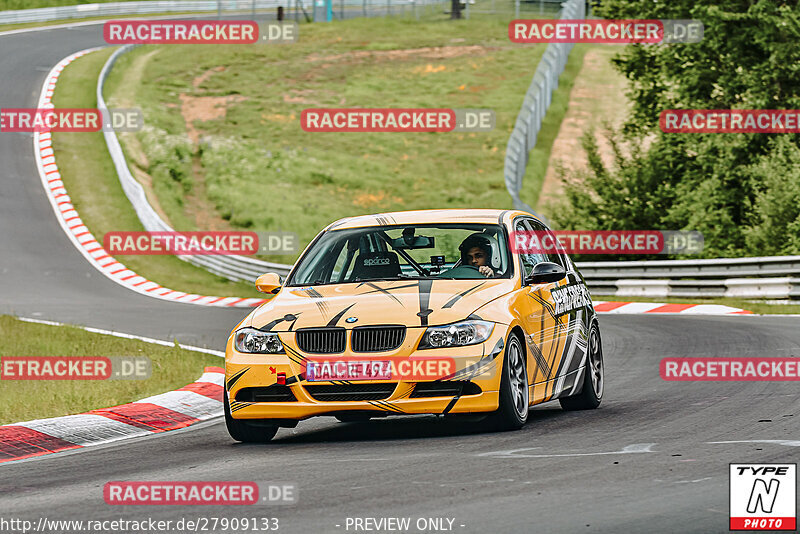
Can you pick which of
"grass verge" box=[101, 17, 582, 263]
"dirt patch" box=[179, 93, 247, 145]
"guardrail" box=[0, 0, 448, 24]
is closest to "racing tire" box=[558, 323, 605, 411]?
Answer: "grass verge" box=[101, 17, 582, 263]

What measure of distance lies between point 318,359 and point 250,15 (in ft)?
241

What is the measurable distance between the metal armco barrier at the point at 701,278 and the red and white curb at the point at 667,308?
1192 millimetres

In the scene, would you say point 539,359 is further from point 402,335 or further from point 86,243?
point 86,243

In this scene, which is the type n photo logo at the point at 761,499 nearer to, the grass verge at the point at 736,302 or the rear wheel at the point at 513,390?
the rear wheel at the point at 513,390

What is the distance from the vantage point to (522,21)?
7194 cm

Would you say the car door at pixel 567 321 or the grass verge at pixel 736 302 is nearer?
the car door at pixel 567 321

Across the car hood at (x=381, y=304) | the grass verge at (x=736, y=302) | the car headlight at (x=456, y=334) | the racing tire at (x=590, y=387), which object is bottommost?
A: the grass verge at (x=736, y=302)

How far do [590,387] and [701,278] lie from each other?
1636 cm

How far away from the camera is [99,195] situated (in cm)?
3825

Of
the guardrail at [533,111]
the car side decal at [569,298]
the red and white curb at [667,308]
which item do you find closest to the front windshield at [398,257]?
the car side decal at [569,298]

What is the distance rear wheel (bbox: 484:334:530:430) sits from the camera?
907 centimetres

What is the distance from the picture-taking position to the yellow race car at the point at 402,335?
351 inches

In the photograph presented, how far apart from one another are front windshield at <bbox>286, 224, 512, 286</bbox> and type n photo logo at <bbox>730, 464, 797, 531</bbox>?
3715 millimetres

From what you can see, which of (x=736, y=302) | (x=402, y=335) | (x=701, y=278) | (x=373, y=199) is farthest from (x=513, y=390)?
(x=373, y=199)
